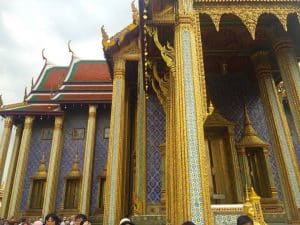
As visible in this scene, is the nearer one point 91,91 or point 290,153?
point 290,153

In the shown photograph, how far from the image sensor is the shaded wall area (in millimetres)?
7539

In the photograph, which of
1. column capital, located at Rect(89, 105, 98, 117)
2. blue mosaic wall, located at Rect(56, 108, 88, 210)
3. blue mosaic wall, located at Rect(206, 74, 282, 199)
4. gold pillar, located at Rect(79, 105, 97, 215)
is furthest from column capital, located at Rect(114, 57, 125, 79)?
blue mosaic wall, located at Rect(56, 108, 88, 210)

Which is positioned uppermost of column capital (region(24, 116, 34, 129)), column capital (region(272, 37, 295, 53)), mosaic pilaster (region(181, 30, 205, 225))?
column capital (region(24, 116, 34, 129))

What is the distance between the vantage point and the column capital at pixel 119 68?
344 inches

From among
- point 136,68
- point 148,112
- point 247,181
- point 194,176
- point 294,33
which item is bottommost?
point 194,176

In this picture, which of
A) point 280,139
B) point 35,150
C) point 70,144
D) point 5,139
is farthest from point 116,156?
point 5,139

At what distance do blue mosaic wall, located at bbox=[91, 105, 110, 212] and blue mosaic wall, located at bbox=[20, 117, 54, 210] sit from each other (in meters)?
2.59

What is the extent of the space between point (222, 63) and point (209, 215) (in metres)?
5.07

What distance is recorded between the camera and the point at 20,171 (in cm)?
1281

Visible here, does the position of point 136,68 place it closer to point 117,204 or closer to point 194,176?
point 117,204

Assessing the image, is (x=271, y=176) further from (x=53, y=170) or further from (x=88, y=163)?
(x=53, y=170)

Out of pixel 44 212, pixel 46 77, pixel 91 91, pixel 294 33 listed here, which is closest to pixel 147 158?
pixel 294 33

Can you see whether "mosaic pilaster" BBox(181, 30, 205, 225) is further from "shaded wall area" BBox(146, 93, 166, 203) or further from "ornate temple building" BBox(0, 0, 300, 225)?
"shaded wall area" BBox(146, 93, 166, 203)

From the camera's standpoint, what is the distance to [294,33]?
6.69 meters
